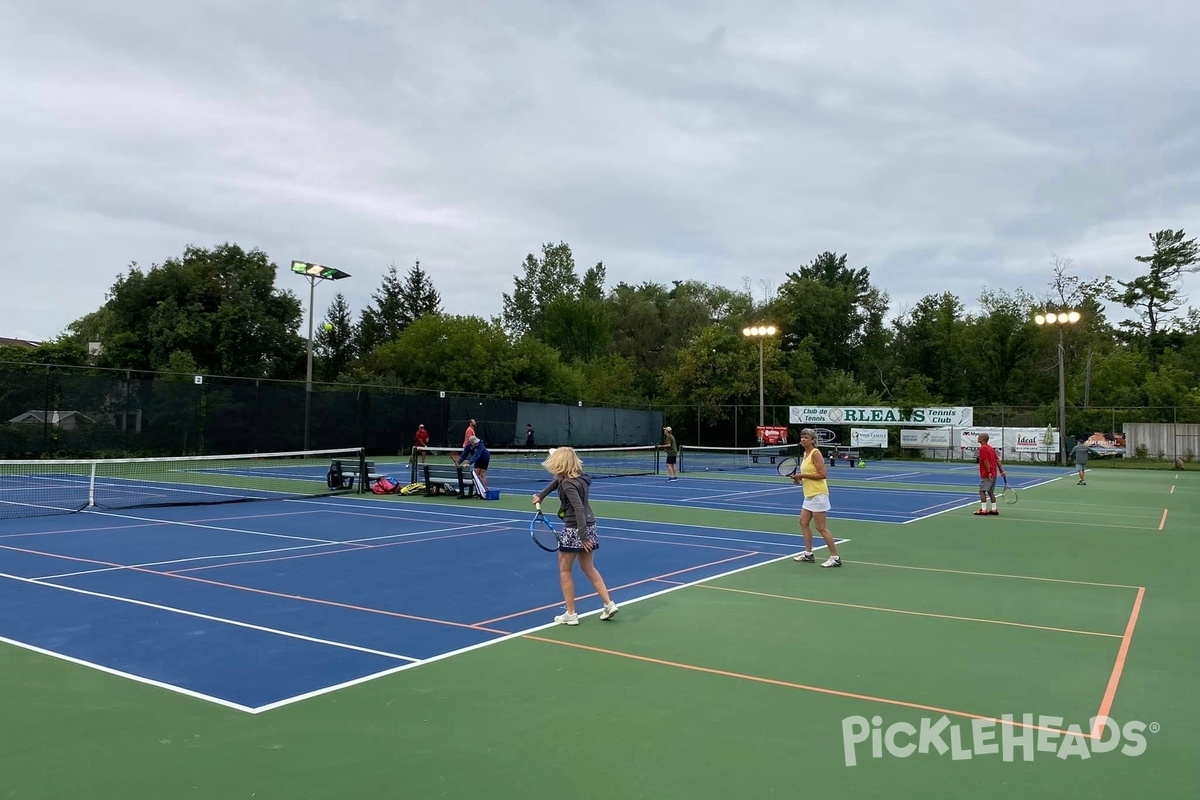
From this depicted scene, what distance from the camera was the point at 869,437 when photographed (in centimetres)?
4888

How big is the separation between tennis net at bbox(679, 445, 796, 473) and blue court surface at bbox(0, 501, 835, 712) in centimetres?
1973

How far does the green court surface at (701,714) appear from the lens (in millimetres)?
4430

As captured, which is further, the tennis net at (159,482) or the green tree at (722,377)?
the green tree at (722,377)

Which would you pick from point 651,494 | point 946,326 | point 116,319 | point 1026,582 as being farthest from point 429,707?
point 946,326

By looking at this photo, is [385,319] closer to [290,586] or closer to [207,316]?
[207,316]

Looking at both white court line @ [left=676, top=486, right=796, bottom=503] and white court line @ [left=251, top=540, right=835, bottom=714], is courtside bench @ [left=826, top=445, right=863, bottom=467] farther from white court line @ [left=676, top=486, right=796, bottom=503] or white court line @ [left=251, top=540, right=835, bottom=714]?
white court line @ [left=251, top=540, right=835, bottom=714]

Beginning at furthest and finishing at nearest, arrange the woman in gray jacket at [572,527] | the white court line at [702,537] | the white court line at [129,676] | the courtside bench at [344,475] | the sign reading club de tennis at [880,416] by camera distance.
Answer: the sign reading club de tennis at [880,416], the courtside bench at [344,475], the white court line at [702,537], the woman in gray jacket at [572,527], the white court line at [129,676]

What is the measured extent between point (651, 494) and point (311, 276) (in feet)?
67.3

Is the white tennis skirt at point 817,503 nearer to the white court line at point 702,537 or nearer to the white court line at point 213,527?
the white court line at point 702,537

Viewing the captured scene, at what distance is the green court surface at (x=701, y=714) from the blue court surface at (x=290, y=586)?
41cm

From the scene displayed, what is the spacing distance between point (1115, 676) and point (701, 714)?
3.26 meters

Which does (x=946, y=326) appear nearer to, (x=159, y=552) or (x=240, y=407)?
(x=240, y=407)

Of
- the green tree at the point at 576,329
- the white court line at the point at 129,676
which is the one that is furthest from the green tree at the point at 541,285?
the white court line at the point at 129,676

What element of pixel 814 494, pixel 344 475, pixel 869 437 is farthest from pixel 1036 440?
pixel 814 494
